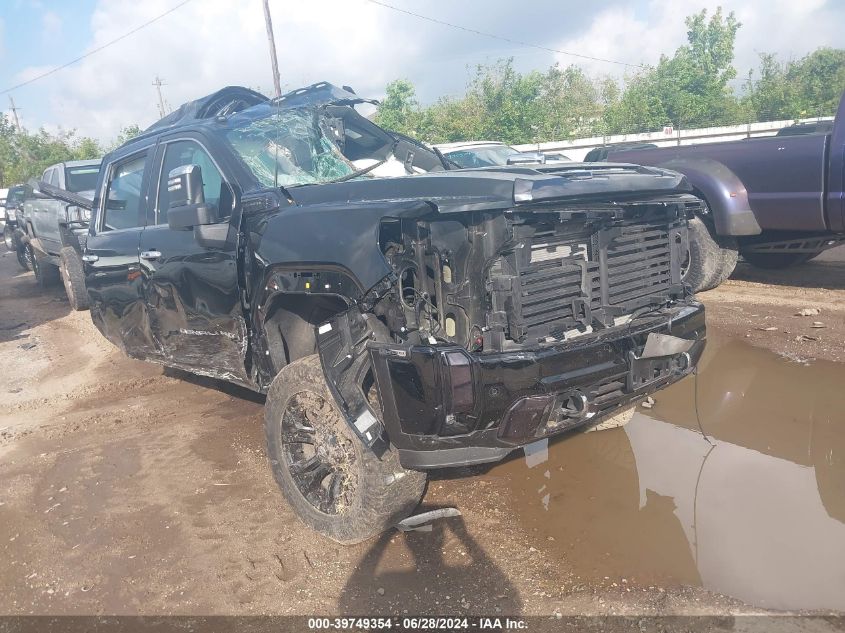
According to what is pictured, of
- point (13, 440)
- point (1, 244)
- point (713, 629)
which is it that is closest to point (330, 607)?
point (713, 629)

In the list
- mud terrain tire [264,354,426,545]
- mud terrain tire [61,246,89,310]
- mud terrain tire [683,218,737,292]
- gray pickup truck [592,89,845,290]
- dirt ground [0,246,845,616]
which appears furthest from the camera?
mud terrain tire [61,246,89,310]

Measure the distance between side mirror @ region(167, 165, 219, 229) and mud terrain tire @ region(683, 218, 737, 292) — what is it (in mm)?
4751

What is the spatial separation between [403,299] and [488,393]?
1.60 ft

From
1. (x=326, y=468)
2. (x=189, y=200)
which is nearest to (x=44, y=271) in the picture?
(x=189, y=200)

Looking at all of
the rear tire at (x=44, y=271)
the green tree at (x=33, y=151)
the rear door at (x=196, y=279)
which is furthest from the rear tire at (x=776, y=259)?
the green tree at (x=33, y=151)

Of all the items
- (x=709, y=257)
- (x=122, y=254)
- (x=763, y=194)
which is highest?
(x=122, y=254)

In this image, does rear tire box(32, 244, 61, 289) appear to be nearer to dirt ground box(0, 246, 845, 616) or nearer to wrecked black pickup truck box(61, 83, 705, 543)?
dirt ground box(0, 246, 845, 616)

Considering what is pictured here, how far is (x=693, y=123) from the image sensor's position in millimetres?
30453

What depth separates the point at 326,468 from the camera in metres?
3.03

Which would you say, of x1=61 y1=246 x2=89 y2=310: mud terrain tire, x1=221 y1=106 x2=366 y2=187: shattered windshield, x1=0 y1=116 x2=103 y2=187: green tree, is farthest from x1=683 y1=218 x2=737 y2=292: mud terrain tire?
x1=0 y1=116 x2=103 y2=187: green tree

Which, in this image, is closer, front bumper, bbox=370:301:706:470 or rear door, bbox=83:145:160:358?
front bumper, bbox=370:301:706:470

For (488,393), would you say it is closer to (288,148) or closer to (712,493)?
(712,493)

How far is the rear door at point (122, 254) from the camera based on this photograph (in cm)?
437

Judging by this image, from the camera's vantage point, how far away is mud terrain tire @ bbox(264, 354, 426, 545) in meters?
2.73
